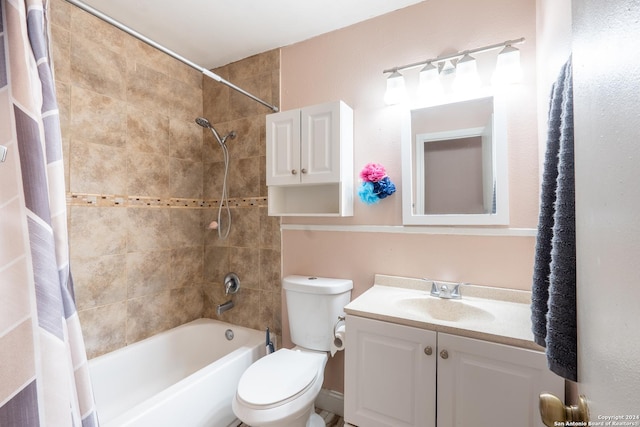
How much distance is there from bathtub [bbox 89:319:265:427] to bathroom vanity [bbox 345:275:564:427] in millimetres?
779

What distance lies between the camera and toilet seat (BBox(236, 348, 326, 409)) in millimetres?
1251

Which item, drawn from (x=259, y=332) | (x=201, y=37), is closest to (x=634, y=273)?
(x=259, y=332)

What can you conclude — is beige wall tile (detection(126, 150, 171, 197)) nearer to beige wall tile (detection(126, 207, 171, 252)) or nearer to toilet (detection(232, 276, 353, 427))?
beige wall tile (detection(126, 207, 171, 252))

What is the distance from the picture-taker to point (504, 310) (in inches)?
50.8

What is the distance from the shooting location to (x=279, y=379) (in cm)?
138

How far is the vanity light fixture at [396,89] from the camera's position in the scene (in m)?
1.62

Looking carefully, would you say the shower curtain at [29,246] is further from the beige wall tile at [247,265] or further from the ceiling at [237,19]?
the beige wall tile at [247,265]

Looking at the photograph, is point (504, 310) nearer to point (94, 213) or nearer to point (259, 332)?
point (259, 332)

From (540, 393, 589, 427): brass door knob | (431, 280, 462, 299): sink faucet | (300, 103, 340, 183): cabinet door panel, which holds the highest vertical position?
(300, 103, 340, 183): cabinet door panel

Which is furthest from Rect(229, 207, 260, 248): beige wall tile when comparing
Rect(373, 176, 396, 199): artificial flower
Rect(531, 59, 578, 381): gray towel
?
Rect(531, 59, 578, 381): gray towel

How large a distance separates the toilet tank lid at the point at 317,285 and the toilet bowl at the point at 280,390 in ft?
1.17

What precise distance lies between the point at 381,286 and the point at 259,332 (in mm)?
996

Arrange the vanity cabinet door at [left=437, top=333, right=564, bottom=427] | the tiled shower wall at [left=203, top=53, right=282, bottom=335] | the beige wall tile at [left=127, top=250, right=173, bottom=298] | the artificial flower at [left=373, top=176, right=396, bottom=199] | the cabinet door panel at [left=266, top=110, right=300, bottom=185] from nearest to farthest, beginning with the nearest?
the vanity cabinet door at [left=437, top=333, right=564, bottom=427]
the artificial flower at [left=373, top=176, right=396, bottom=199]
the cabinet door panel at [left=266, top=110, right=300, bottom=185]
the beige wall tile at [left=127, top=250, right=173, bottom=298]
the tiled shower wall at [left=203, top=53, right=282, bottom=335]

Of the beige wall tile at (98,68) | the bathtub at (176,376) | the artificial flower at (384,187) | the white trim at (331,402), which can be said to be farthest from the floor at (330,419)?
the beige wall tile at (98,68)
